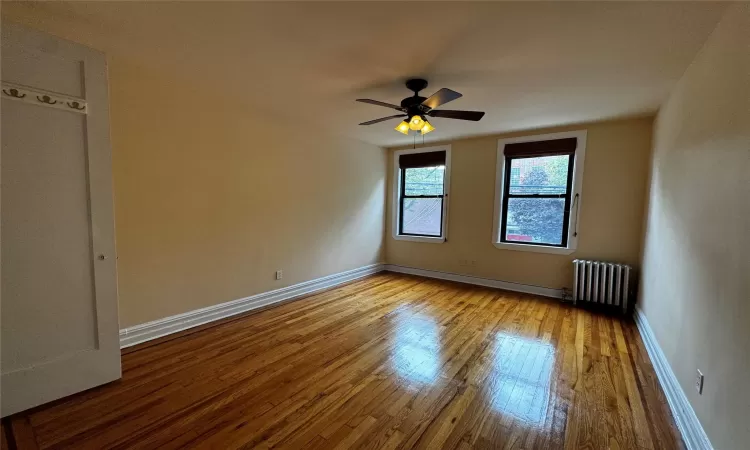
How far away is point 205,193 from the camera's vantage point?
3.18 m

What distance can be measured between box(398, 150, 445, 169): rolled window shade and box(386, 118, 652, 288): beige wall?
22cm

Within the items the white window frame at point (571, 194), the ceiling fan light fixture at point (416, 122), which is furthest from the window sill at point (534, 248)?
the ceiling fan light fixture at point (416, 122)

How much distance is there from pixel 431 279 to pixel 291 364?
3.37m

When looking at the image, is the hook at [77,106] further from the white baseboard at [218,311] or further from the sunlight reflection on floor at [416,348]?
the sunlight reflection on floor at [416,348]

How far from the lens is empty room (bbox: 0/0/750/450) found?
1698 mm

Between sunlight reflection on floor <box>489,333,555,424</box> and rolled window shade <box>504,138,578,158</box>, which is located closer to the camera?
sunlight reflection on floor <box>489,333,555,424</box>

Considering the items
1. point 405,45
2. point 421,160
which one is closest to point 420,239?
point 421,160

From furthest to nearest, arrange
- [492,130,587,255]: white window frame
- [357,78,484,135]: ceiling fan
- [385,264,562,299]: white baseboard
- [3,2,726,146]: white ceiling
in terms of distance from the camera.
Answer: [385,264,562,299]: white baseboard
[492,130,587,255]: white window frame
[357,78,484,135]: ceiling fan
[3,2,726,146]: white ceiling

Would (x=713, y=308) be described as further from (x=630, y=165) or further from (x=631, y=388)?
(x=630, y=165)

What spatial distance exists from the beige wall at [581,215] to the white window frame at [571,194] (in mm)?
61

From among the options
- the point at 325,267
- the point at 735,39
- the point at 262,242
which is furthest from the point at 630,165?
the point at 262,242

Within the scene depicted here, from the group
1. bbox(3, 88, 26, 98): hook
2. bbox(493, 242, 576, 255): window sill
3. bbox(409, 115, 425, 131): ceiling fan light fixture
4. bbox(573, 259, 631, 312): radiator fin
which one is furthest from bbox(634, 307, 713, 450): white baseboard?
bbox(3, 88, 26, 98): hook

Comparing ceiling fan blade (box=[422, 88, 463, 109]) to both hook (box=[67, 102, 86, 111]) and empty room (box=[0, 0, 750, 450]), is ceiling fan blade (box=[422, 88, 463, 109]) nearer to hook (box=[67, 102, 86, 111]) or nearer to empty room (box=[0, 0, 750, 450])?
empty room (box=[0, 0, 750, 450])

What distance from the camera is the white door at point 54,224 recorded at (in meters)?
1.80
